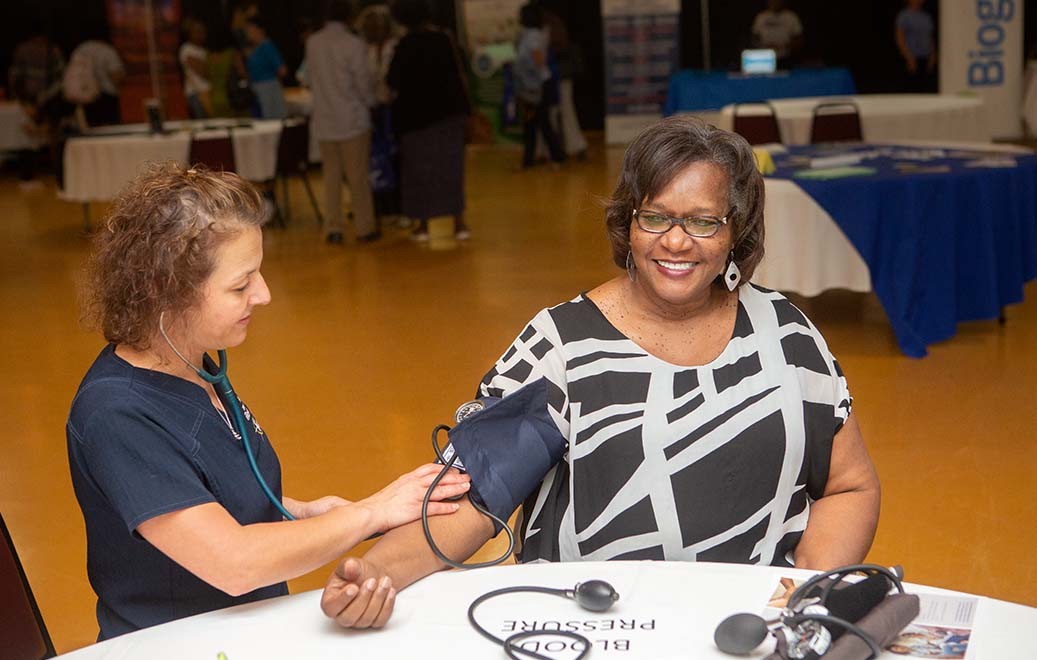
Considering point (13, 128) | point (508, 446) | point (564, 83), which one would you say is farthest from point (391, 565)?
point (13, 128)

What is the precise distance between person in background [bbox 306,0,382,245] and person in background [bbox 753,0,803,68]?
5.92m

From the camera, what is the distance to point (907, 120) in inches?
334

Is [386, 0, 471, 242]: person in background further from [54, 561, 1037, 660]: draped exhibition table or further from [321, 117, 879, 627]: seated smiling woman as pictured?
[54, 561, 1037, 660]: draped exhibition table

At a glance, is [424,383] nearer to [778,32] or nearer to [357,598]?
[357,598]

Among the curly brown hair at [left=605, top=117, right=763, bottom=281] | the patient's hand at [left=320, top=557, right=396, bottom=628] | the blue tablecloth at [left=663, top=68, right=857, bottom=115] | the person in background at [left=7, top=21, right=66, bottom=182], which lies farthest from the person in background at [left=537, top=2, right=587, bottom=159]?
the patient's hand at [left=320, top=557, right=396, bottom=628]

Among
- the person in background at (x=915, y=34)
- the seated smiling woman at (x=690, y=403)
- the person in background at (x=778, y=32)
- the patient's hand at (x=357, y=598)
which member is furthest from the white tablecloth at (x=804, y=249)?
the person in background at (x=915, y=34)

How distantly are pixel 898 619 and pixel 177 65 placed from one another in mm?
15546

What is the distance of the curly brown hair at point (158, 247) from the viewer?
166 cm

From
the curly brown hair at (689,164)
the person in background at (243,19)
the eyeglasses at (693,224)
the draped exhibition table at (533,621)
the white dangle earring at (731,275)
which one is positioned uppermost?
the person in background at (243,19)

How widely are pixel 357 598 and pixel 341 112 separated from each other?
7.49 metres

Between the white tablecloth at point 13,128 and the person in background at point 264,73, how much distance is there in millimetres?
3776

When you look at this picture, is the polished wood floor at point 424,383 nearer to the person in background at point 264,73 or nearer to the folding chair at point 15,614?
the folding chair at point 15,614

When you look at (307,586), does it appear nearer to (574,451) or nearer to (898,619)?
(574,451)

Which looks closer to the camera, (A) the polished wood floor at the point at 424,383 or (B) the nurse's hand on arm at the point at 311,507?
(B) the nurse's hand on arm at the point at 311,507
